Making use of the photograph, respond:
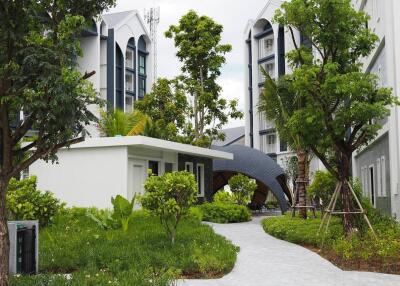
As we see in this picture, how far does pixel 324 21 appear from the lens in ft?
44.2

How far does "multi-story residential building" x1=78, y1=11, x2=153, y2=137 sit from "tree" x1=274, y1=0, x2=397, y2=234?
26638mm

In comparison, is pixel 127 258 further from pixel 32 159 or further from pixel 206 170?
pixel 206 170

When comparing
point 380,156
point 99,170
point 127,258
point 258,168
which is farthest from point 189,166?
point 127,258

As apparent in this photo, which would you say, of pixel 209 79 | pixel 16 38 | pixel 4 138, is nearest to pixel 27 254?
pixel 4 138

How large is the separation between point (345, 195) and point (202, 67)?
585 inches

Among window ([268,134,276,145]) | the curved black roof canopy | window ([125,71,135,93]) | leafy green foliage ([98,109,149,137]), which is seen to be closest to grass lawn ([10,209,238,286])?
leafy green foliage ([98,109,149,137])

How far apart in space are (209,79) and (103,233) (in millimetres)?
14840

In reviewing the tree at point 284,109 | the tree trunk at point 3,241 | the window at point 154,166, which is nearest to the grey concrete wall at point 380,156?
the tree at point 284,109

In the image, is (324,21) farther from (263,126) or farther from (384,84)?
(263,126)

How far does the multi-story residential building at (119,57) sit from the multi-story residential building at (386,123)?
2251 cm

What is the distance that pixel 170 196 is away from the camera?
11719mm

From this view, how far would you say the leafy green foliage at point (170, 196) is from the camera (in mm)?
11541

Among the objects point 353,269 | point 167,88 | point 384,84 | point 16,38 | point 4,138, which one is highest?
point 167,88

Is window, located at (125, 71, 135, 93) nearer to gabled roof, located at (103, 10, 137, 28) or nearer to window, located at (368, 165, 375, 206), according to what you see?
gabled roof, located at (103, 10, 137, 28)
